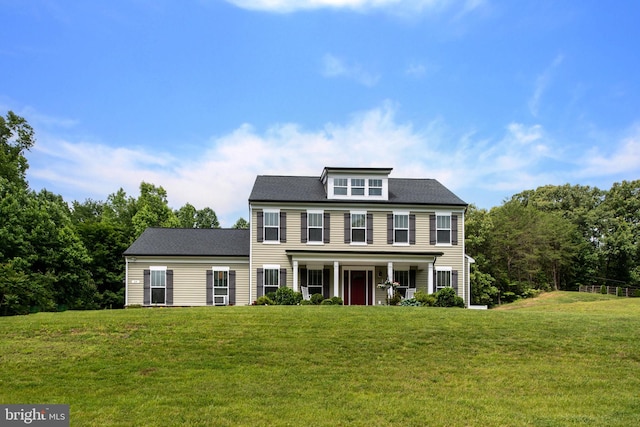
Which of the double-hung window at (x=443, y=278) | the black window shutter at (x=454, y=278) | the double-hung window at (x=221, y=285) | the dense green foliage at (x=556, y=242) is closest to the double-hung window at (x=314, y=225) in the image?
the double-hung window at (x=221, y=285)

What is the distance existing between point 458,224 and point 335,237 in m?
6.34

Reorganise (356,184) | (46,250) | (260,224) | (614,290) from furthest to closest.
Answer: (614,290) < (46,250) < (356,184) < (260,224)

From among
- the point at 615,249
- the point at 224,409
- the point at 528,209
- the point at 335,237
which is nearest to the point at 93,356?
the point at 224,409

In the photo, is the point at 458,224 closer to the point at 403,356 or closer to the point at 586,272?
the point at 403,356

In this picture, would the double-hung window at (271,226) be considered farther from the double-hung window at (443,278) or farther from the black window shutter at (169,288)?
the double-hung window at (443,278)

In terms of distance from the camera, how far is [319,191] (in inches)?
1193

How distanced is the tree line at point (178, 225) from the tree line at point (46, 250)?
0.06 m

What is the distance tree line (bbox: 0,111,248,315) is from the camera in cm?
2983

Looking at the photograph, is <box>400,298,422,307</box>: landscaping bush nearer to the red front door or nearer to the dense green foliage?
the red front door

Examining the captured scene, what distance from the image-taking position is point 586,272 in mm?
52938

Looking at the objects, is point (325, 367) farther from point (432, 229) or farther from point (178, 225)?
point (178, 225)

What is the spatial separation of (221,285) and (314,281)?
4.68 metres

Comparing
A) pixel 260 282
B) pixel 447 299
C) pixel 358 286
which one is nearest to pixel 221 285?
pixel 260 282

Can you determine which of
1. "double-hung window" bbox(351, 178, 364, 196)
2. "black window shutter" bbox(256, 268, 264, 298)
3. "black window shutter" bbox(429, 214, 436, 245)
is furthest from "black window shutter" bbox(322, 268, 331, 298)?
"black window shutter" bbox(429, 214, 436, 245)
